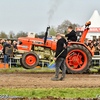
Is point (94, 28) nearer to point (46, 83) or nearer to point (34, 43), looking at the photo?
point (34, 43)

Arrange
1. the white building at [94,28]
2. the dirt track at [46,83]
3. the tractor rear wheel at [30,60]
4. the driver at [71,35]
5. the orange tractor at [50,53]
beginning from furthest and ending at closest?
1. the white building at [94,28]
2. the tractor rear wheel at [30,60]
3. the orange tractor at [50,53]
4. the driver at [71,35]
5. the dirt track at [46,83]

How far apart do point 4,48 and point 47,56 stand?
4.34 meters

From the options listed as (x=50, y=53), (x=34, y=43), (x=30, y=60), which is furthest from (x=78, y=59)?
(x=34, y=43)

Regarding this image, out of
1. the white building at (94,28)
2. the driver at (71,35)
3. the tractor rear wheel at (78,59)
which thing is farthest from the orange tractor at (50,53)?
the white building at (94,28)

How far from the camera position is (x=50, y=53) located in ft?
36.3

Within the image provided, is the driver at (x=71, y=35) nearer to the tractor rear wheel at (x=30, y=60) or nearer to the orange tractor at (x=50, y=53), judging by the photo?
the orange tractor at (x=50, y=53)

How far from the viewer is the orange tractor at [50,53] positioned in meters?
9.49

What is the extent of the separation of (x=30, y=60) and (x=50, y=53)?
43.1 inches

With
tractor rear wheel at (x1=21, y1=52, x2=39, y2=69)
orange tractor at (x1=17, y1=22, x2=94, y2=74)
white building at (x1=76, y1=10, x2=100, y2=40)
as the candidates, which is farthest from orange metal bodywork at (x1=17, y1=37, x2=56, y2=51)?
white building at (x1=76, y1=10, x2=100, y2=40)

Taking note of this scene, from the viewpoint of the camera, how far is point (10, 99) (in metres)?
4.22

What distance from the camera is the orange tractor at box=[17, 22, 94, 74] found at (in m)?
9.49

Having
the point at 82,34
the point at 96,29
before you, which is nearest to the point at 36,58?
the point at 82,34

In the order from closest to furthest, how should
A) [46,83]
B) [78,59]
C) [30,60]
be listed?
1. [46,83]
2. [78,59]
3. [30,60]

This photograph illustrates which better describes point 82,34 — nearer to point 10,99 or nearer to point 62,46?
point 62,46
